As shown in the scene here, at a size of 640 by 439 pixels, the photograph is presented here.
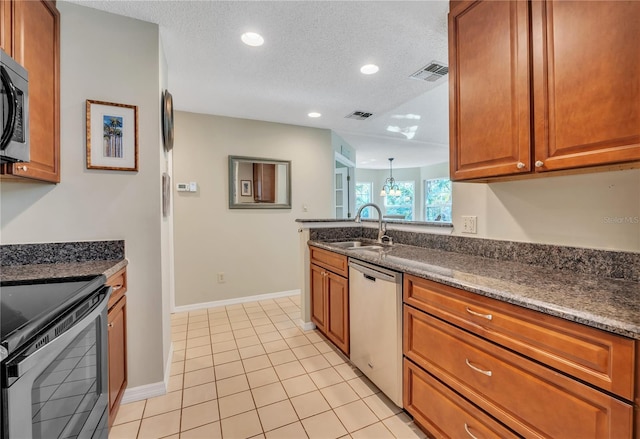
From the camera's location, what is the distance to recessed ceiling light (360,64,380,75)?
2375 mm

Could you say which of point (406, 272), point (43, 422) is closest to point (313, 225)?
point (406, 272)

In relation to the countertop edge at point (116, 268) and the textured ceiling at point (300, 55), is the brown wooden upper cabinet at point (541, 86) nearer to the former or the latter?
the textured ceiling at point (300, 55)

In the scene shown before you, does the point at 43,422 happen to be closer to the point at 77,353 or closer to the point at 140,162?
the point at 77,353

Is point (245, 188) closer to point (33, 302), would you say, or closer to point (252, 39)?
point (252, 39)

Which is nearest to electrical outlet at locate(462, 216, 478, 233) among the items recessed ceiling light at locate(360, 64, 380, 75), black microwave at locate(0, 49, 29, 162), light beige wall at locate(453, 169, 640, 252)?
light beige wall at locate(453, 169, 640, 252)

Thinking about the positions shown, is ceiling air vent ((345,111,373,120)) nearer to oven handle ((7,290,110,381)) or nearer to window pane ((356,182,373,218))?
oven handle ((7,290,110,381))

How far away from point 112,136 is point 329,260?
1722 millimetres

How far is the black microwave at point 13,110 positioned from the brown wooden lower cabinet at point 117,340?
0.69 meters

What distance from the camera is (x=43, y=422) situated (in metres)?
0.82

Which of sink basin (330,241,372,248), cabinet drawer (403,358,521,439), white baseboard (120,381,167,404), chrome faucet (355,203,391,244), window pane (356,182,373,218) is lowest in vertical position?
white baseboard (120,381,167,404)

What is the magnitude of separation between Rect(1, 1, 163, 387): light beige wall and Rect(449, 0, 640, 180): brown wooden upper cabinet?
73.9 inches

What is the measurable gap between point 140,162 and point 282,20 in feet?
4.21

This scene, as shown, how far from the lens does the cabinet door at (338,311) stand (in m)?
2.16

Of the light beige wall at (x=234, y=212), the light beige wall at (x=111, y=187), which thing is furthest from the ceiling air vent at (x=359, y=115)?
the light beige wall at (x=111, y=187)
